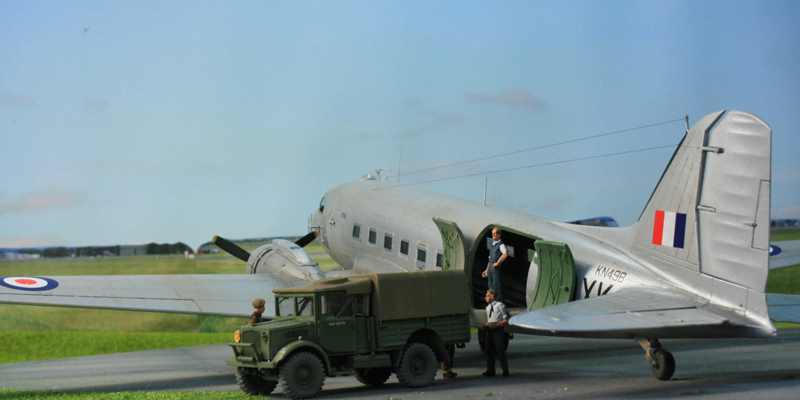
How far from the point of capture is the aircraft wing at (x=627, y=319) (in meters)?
11.9

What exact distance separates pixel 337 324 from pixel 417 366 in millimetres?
1488

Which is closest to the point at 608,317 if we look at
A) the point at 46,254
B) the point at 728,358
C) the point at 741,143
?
the point at 741,143

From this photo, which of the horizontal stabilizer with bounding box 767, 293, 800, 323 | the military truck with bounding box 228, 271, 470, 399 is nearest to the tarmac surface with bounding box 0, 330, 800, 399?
the military truck with bounding box 228, 271, 470, 399

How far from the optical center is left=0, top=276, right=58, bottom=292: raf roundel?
1658 centimetres

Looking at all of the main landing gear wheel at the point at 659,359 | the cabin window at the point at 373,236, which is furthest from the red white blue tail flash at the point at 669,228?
the cabin window at the point at 373,236

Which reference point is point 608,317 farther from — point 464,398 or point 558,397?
point 464,398

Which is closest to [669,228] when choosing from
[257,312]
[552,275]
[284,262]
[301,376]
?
[552,275]

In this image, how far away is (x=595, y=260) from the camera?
15.4 metres

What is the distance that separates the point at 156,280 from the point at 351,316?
19.6 ft

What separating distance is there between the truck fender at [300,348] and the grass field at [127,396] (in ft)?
2.37

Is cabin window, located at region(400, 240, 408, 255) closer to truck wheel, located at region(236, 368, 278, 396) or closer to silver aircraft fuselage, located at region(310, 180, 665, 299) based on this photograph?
silver aircraft fuselage, located at region(310, 180, 665, 299)

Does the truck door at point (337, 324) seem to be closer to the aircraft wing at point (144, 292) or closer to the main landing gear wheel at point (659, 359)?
the aircraft wing at point (144, 292)

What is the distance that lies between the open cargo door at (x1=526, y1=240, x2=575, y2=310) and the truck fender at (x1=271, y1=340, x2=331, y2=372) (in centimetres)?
398

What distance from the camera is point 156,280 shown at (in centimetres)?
1877
